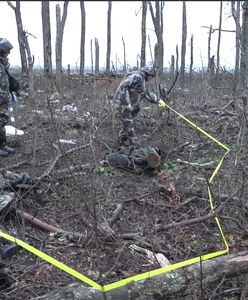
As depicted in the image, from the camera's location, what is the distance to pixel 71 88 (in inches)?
487

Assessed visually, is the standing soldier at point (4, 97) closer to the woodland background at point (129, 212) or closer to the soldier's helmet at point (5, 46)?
the soldier's helmet at point (5, 46)

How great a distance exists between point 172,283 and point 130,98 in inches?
149

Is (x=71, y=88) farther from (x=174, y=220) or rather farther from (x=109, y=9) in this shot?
(x=109, y=9)

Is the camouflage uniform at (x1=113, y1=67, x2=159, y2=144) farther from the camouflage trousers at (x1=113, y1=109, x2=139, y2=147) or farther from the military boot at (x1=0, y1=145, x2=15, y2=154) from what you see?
the military boot at (x1=0, y1=145, x2=15, y2=154)

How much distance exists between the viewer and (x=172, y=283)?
292cm

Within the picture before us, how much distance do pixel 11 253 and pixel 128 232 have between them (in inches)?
44.8

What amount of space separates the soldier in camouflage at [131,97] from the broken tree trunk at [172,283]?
3.38 m

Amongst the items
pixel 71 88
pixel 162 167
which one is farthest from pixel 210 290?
pixel 71 88

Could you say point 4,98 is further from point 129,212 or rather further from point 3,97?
point 129,212

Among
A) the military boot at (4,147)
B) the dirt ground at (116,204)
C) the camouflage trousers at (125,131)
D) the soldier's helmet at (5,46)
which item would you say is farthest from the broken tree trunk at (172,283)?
the soldier's helmet at (5,46)

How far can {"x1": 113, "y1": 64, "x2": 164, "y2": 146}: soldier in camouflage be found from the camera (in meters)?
6.23

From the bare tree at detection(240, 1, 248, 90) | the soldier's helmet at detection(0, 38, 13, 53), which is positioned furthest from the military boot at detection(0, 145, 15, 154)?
the bare tree at detection(240, 1, 248, 90)

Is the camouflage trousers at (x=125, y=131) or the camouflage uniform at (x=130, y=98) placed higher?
the camouflage uniform at (x=130, y=98)

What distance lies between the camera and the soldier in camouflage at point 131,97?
6.23m
